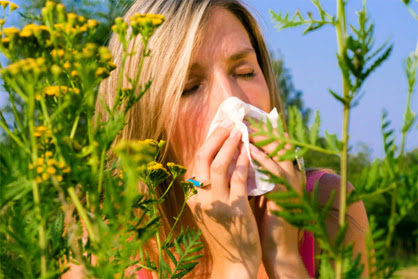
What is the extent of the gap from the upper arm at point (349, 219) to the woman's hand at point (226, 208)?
0.66 m

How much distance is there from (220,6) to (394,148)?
2.08 m

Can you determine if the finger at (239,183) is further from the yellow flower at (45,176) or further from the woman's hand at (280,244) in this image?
the yellow flower at (45,176)

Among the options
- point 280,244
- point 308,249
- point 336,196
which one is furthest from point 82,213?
point 308,249

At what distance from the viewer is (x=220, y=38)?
2275mm

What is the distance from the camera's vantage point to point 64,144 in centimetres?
72

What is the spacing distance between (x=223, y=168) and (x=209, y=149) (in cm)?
14

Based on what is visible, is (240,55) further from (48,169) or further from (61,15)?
(48,169)

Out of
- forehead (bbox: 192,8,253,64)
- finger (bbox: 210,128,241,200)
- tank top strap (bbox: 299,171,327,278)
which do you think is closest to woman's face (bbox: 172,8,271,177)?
forehead (bbox: 192,8,253,64)

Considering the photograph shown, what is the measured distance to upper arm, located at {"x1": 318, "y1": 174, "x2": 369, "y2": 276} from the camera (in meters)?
2.34

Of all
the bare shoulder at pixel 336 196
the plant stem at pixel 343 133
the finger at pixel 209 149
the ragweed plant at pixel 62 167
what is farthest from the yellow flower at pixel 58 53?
the bare shoulder at pixel 336 196

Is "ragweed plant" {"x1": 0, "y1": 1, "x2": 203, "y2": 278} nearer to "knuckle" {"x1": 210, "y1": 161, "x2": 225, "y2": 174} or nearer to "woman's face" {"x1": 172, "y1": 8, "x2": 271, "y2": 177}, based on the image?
"knuckle" {"x1": 210, "y1": 161, "x2": 225, "y2": 174}

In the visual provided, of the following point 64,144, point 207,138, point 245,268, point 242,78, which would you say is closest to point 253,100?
point 242,78

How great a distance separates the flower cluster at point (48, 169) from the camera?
0.65 meters

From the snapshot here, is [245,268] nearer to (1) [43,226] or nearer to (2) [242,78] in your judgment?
(2) [242,78]
